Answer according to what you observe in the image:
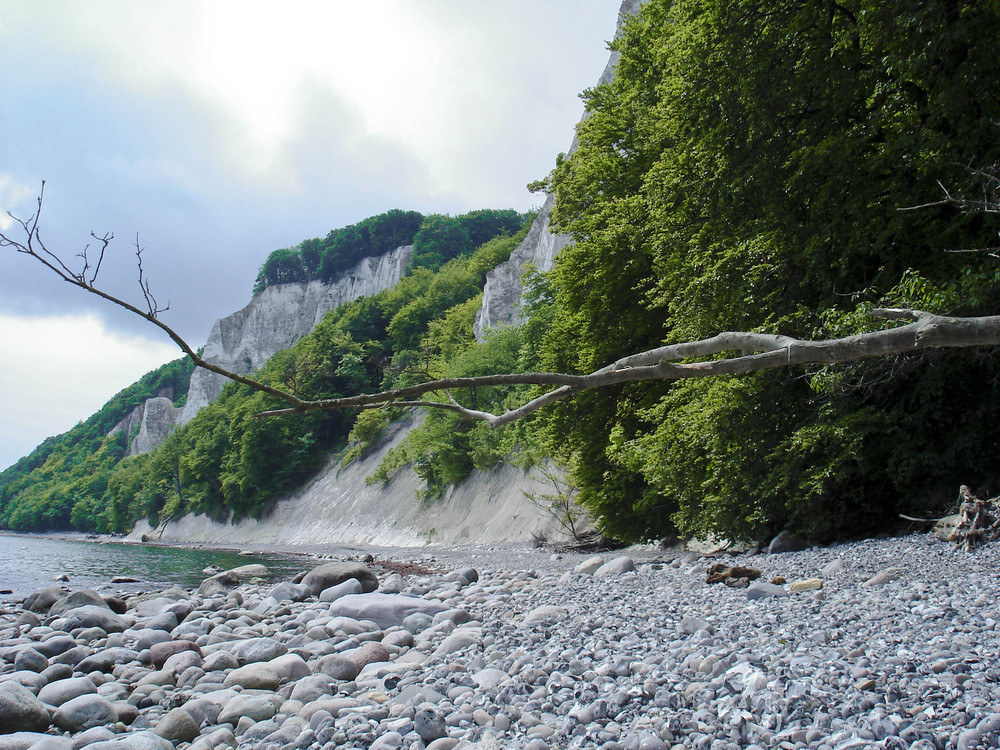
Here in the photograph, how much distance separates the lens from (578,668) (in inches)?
190

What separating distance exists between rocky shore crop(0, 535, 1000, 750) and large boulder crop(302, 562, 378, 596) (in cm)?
250

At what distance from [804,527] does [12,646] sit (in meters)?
12.4

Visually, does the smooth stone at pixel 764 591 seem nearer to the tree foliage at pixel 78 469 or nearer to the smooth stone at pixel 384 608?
the smooth stone at pixel 384 608

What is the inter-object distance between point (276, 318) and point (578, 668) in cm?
12077

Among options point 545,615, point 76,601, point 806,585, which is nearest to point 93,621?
point 76,601

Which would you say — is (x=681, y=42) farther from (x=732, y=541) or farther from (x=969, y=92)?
(x=732, y=541)

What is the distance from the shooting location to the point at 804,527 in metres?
11.3

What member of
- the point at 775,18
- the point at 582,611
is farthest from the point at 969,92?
the point at 582,611

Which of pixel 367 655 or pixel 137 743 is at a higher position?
pixel 137 743

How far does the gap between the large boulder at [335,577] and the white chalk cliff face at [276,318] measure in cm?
9981

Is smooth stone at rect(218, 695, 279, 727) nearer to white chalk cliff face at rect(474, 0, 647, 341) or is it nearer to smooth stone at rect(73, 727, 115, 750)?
smooth stone at rect(73, 727, 115, 750)

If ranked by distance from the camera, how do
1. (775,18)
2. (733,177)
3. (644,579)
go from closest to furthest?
(644,579) < (775,18) < (733,177)

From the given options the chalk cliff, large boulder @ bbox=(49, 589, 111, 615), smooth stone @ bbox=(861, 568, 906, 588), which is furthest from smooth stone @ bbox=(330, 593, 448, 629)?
the chalk cliff

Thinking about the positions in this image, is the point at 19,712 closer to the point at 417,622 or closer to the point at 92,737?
the point at 92,737
